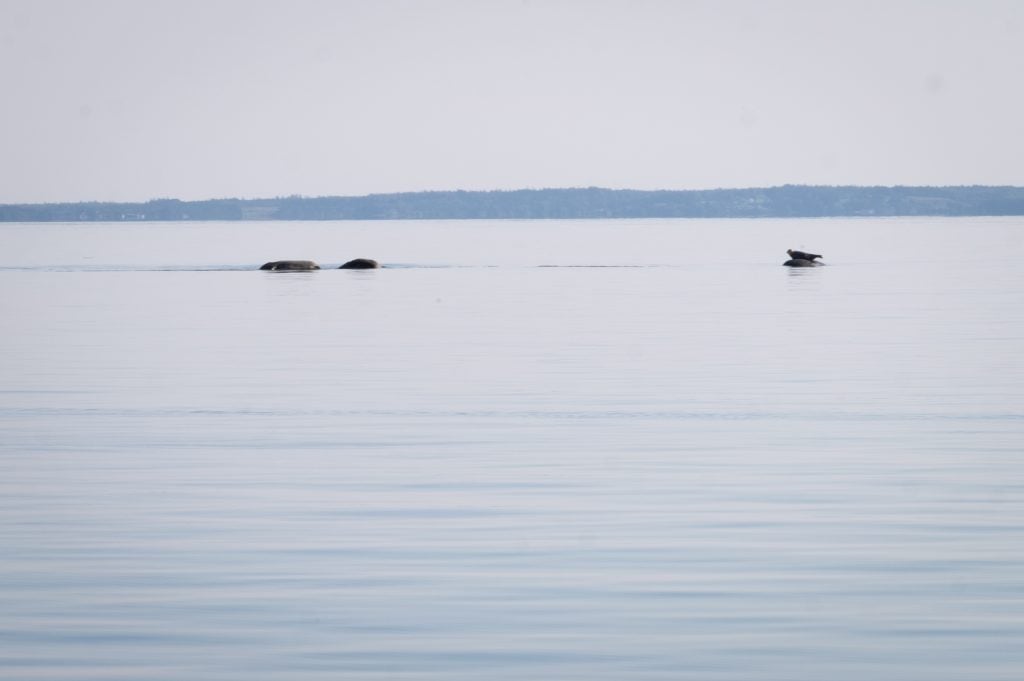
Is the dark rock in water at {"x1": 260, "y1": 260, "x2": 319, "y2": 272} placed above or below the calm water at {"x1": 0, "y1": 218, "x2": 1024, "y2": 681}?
above

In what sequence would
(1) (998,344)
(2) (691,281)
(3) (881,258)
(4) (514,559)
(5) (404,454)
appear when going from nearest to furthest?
(4) (514,559), (5) (404,454), (1) (998,344), (2) (691,281), (3) (881,258)

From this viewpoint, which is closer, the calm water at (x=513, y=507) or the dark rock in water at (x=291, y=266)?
the calm water at (x=513, y=507)

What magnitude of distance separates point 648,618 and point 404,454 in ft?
34.5

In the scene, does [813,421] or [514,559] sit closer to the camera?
[514,559]

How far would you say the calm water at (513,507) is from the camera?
14555 millimetres

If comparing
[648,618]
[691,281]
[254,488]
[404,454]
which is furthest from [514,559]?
[691,281]

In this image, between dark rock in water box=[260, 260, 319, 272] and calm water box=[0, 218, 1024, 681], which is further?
dark rock in water box=[260, 260, 319, 272]

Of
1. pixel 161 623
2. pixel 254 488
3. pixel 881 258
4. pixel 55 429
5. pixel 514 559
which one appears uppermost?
pixel 881 258

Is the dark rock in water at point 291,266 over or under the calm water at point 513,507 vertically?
over

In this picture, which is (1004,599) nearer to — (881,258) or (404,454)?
(404,454)

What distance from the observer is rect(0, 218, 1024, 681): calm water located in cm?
1455

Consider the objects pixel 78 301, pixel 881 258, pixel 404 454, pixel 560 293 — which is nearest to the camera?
pixel 404 454

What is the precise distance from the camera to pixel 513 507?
20938 mm

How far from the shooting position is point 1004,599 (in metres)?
16.0
